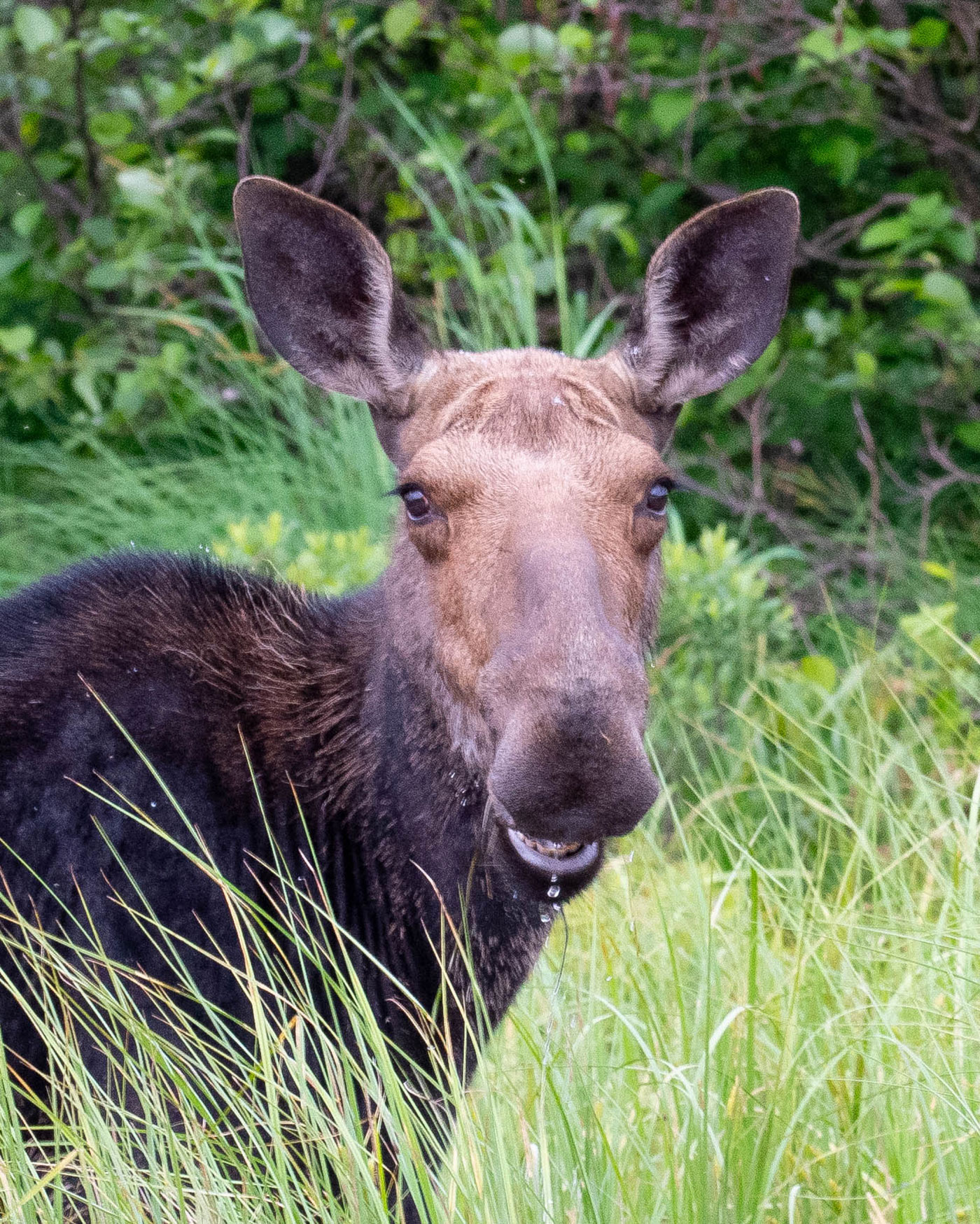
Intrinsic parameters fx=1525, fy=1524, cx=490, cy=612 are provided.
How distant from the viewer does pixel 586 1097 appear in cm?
265

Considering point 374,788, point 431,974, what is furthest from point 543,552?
point 431,974

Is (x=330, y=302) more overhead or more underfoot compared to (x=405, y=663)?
more overhead

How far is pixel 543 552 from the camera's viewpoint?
9.23 ft

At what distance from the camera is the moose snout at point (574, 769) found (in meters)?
2.55

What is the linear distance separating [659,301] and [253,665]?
4.16ft

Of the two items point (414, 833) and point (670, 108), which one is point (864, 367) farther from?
point (414, 833)

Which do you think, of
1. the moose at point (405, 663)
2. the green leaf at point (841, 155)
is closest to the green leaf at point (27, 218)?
the green leaf at point (841, 155)

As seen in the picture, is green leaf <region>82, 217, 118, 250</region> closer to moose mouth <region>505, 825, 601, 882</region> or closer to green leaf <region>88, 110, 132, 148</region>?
green leaf <region>88, 110, 132, 148</region>

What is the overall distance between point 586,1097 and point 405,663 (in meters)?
0.99

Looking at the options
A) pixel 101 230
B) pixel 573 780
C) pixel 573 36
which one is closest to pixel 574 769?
pixel 573 780

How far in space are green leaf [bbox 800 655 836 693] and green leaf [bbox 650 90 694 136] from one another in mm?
2743

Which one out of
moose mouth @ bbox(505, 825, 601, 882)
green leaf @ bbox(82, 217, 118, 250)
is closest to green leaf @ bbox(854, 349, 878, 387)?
green leaf @ bbox(82, 217, 118, 250)

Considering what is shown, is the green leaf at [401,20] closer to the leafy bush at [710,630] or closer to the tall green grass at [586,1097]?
the leafy bush at [710,630]

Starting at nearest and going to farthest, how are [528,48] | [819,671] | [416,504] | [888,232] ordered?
[416,504] < [819,671] < [888,232] < [528,48]
